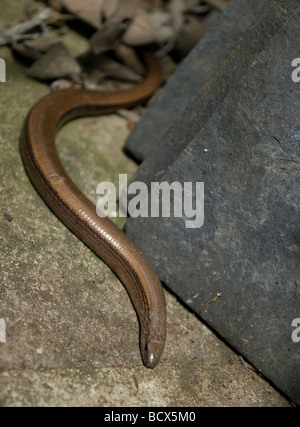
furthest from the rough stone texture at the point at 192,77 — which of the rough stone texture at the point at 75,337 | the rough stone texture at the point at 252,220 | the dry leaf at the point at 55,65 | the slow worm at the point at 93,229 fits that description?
the rough stone texture at the point at 75,337

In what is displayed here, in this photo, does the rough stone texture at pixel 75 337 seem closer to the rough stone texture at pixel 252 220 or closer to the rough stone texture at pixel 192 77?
the rough stone texture at pixel 252 220

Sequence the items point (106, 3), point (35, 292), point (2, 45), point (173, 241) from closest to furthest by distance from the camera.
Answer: point (35, 292) < point (173, 241) < point (2, 45) < point (106, 3)

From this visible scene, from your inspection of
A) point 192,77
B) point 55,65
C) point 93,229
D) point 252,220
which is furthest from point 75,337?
point 55,65

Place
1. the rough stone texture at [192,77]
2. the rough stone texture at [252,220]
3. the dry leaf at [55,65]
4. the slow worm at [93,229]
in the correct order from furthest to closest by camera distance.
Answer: the dry leaf at [55,65], the rough stone texture at [192,77], the slow worm at [93,229], the rough stone texture at [252,220]

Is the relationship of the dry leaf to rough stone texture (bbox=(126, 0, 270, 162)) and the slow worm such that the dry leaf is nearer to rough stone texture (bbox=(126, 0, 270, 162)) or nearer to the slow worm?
the slow worm
